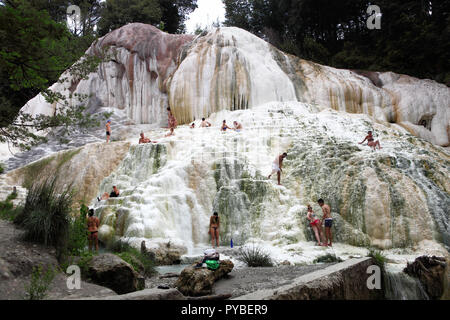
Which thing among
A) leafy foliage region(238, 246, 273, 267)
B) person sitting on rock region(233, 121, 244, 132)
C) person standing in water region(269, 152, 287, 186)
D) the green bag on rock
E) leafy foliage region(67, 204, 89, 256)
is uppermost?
person sitting on rock region(233, 121, 244, 132)

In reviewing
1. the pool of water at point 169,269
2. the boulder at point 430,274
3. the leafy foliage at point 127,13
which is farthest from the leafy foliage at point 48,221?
the leafy foliage at point 127,13

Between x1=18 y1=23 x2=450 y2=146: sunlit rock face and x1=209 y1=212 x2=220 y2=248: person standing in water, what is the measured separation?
9.00 meters

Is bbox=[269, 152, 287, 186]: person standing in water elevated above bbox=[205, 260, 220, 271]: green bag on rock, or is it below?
above

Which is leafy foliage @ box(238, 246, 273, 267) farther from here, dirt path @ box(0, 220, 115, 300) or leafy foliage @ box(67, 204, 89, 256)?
dirt path @ box(0, 220, 115, 300)

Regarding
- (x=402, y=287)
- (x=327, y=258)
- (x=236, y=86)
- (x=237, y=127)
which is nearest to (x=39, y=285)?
(x=402, y=287)

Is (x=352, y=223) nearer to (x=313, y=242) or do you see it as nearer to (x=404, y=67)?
(x=313, y=242)

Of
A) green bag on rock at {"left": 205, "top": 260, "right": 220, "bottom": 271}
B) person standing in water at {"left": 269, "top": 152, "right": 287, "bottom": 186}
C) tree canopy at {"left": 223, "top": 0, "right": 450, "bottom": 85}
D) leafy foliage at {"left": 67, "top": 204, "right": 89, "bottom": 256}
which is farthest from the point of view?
tree canopy at {"left": 223, "top": 0, "right": 450, "bottom": 85}

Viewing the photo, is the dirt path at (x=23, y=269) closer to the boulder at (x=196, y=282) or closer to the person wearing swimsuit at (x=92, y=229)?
the boulder at (x=196, y=282)

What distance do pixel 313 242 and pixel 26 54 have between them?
706cm

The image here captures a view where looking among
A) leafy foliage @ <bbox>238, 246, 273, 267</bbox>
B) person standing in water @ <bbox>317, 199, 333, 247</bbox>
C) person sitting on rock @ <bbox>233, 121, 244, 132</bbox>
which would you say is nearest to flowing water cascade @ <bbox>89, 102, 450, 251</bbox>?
person standing in water @ <bbox>317, 199, 333, 247</bbox>

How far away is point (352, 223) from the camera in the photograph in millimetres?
9203

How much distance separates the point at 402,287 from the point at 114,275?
4.41m

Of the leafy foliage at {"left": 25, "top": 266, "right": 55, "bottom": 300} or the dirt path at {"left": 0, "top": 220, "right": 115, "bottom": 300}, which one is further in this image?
the dirt path at {"left": 0, "top": 220, "right": 115, "bottom": 300}

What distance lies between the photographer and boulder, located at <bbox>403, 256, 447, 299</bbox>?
6.03 metres
